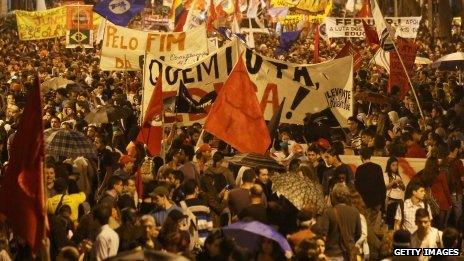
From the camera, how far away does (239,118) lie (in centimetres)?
1287

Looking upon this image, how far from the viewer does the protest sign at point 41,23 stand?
3472 cm

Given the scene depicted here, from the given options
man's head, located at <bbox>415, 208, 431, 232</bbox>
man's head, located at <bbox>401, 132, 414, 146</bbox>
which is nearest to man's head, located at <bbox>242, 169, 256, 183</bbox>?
man's head, located at <bbox>415, 208, 431, 232</bbox>

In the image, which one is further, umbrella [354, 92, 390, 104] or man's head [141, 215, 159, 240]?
umbrella [354, 92, 390, 104]

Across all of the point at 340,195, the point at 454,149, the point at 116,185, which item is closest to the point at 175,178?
the point at 116,185

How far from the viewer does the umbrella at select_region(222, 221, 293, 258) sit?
360 inches

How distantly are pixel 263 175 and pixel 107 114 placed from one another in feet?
20.7

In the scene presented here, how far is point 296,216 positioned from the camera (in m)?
10.3

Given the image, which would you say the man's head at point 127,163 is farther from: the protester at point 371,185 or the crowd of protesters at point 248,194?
the protester at point 371,185

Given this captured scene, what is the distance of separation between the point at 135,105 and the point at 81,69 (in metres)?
10.1

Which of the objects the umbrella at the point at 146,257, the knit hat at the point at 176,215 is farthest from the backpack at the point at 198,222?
the umbrella at the point at 146,257

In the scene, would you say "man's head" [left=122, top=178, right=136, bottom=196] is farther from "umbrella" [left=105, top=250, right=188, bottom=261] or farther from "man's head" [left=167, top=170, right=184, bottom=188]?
"umbrella" [left=105, top=250, right=188, bottom=261]

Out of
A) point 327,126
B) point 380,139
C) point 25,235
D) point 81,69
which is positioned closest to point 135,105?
point 327,126

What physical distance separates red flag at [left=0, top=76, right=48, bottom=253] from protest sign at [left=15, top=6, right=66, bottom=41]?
25.6 meters

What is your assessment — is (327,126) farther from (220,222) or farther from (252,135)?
(220,222)
